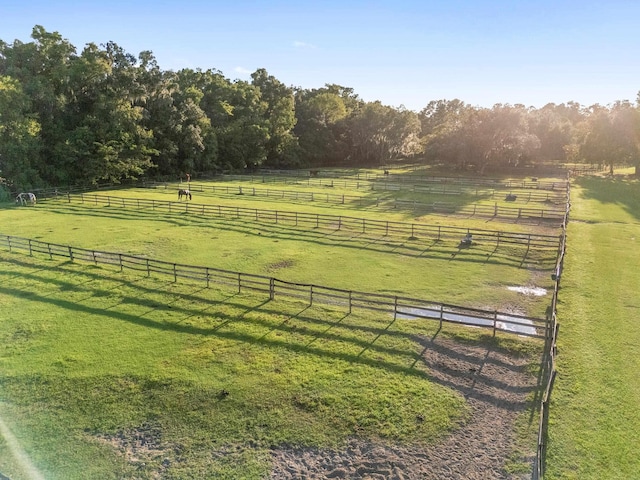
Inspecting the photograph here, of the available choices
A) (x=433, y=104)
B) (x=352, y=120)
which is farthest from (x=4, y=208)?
(x=433, y=104)

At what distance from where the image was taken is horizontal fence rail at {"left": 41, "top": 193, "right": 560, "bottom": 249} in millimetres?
22891

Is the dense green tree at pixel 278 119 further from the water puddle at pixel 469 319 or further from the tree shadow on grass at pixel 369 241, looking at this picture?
the water puddle at pixel 469 319

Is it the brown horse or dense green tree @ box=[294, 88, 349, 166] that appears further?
dense green tree @ box=[294, 88, 349, 166]

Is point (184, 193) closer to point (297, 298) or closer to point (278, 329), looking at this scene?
point (297, 298)

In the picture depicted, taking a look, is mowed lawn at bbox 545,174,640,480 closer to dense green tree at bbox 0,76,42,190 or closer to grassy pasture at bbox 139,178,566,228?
grassy pasture at bbox 139,178,566,228

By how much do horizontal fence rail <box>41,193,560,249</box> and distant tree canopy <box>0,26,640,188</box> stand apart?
9100 mm

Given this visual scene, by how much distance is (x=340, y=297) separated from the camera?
46.3 ft

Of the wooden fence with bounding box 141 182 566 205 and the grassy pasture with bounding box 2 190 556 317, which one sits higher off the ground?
the wooden fence with bounding box 141 182 566 205

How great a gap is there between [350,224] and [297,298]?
13.0 m

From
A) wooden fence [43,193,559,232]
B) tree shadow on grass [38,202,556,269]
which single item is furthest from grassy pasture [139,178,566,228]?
tree shadow on grass [38,202,556,269]

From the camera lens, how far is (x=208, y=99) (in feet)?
214

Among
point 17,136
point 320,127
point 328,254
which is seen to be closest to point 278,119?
point 320,127

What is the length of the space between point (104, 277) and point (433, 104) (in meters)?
107

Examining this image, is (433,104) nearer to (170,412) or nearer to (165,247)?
(165,247)
